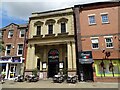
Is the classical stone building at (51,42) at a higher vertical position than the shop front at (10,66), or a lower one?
higher

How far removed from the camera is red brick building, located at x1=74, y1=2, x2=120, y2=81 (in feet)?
59.4

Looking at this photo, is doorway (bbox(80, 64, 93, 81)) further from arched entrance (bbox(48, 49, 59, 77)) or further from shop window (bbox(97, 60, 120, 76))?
arched entrance (bbox(48, 49, 59, 77))

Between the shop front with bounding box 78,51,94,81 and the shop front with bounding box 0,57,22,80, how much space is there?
10.1m

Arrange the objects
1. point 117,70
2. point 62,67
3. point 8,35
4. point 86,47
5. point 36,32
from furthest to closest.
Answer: point 8,35, point 36,32, point 62,67, point 86,47, point 117,70

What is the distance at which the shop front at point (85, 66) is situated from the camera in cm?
1825

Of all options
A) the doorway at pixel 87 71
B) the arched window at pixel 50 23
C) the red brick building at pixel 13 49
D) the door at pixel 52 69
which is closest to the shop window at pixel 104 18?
the doorway at pixel 87 71

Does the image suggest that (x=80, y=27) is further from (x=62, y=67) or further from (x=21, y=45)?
(x=21, y=45)

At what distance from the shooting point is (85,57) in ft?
60.7

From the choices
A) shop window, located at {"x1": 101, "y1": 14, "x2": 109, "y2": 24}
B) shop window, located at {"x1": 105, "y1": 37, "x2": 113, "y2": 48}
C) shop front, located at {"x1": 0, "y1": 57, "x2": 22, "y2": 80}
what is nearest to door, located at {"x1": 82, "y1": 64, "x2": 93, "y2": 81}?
shop window, located at {"x1": 105, "y1": 37, "x2": 113, "y2": 48}

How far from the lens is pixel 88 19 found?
67.6 ft

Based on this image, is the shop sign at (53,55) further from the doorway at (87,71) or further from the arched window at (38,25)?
the doorway at (87,71)

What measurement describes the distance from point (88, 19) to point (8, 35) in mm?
14588

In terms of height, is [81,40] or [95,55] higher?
[81,40]

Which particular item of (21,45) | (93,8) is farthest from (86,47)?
(21,45)
